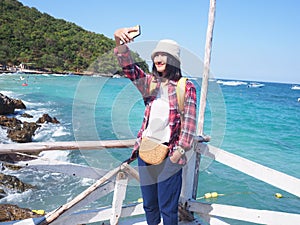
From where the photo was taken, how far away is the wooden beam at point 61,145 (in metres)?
1.70

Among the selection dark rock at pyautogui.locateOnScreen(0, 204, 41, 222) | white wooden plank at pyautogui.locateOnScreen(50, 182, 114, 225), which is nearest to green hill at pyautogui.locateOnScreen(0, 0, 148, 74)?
dark rock at pyautogui.locateOnScreen(0, 204, 41, 222)

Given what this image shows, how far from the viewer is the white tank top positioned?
1.66 meters

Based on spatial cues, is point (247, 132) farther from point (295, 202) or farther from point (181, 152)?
point (181, 152)

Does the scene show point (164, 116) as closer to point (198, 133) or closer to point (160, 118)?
point (160, 118)

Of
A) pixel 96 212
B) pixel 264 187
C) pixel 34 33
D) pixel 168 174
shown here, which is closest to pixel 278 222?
pixel 168 174

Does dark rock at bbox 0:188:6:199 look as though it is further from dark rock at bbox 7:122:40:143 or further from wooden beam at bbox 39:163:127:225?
wooden beam at bbox 39:163:127:225

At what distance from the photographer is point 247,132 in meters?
17.7

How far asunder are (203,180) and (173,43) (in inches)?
263

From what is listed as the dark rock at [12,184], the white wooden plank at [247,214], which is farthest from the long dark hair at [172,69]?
the dark rock at [12,184]

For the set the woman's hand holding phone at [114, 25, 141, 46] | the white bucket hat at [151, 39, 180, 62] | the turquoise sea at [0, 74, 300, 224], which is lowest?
the turquoise sea at [0, 74, 300, 224]

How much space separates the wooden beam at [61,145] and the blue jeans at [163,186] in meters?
0.32

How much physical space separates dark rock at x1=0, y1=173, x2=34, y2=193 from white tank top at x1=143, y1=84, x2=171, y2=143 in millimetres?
4826

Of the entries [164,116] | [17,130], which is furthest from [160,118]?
[17,130]

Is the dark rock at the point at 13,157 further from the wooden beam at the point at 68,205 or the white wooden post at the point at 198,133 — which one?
the white wooden post at the point at 198,133
